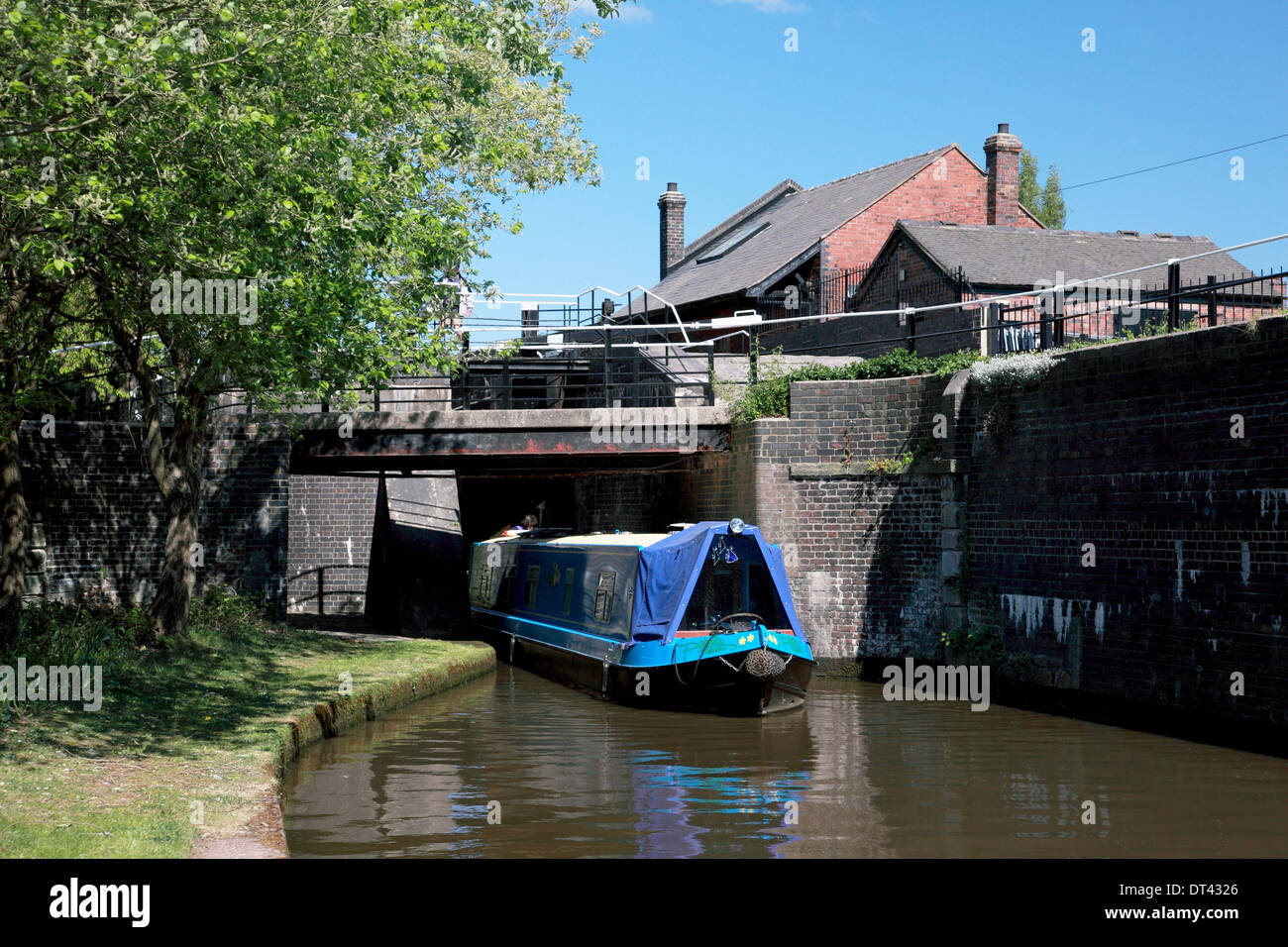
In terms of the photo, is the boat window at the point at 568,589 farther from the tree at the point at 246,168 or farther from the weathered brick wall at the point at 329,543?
the weathered brick wall at the point at 329,543

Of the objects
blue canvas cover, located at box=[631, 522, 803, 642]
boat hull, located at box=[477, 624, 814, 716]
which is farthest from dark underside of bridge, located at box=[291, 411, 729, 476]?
boat hull, located at box=[477, 624, 814, 716]

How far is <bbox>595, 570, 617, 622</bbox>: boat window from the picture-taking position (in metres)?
16.2

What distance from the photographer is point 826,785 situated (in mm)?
10633

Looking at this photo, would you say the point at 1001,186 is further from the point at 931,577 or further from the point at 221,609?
the point at 221,609

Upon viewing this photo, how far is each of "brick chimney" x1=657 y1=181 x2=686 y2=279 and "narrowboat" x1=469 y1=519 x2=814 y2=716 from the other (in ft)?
81.8

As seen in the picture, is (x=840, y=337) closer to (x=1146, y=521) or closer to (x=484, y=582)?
(x=484, y=582)

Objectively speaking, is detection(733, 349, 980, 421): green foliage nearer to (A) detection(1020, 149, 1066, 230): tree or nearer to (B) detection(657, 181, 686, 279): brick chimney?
(B) detection(657, 181, 686, 279): brick chimney

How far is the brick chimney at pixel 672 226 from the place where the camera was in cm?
4100

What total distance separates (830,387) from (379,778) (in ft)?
29.9

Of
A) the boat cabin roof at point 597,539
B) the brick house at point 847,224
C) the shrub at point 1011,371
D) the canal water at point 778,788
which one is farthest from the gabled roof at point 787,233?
the canal water at point 778,788

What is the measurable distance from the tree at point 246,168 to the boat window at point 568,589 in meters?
5.33

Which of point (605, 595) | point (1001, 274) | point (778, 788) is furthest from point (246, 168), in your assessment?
point (1001, 274)

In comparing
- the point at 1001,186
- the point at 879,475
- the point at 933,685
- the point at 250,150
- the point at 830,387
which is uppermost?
the point at 1001,186
